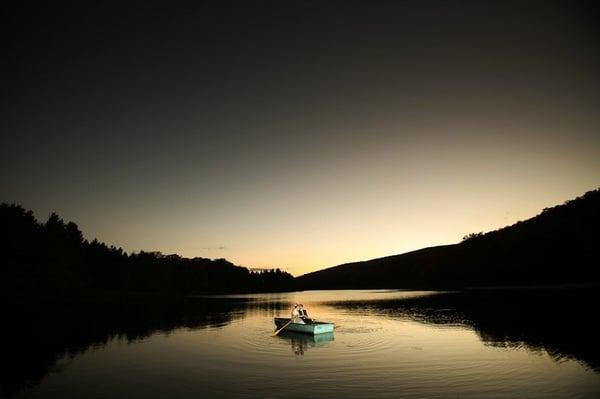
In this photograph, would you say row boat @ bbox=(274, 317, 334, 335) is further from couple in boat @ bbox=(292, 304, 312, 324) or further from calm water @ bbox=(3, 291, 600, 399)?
calm water @ bbox=(3, 291, 600, 399)

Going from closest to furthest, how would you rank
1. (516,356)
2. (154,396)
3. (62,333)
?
(154,396) < (516,356) < (62,333)

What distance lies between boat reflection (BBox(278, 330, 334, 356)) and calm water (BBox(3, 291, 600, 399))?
204 millimetres

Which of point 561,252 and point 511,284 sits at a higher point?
point 561,252

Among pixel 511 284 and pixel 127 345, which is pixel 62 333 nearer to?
pixel 127 345

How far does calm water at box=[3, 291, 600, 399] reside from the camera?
2155cm

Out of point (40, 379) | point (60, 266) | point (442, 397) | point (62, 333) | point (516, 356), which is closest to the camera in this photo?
point (442, 397)

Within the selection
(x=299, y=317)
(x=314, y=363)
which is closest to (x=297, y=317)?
(x=299, y=317)

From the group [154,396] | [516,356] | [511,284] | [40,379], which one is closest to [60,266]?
[40,379]

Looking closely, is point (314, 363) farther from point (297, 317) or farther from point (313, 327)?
point (297, 317)

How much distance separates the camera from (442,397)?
761 inches

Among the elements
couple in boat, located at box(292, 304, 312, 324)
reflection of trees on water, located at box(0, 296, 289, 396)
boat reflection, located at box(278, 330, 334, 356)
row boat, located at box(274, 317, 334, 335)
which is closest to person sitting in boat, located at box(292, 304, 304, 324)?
couple in boat, located at box(292, 304, 312, 324)

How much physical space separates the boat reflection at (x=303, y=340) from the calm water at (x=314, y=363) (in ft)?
0.67

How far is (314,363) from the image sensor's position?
28.3 metres

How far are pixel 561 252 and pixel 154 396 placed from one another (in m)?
189
